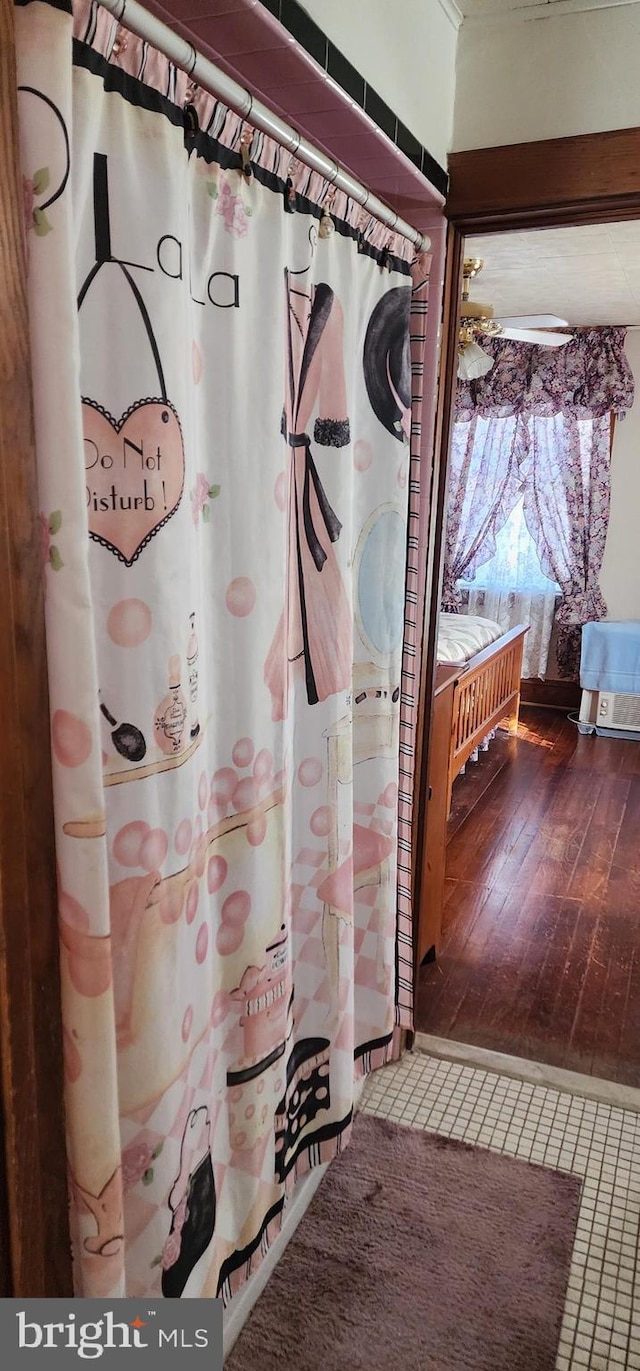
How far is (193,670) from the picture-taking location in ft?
3.88

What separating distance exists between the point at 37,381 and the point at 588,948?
8.68 ft

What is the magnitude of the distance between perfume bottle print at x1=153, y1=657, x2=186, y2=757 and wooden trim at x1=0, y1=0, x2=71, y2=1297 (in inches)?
6.6

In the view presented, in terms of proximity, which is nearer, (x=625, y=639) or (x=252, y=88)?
(x=252, y=88)

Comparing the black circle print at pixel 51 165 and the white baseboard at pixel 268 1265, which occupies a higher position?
the black circle print at pixel 51 165

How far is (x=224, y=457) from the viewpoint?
127 centimetres

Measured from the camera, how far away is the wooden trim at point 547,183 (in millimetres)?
1846

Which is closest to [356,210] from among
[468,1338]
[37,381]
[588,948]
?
[37,381]

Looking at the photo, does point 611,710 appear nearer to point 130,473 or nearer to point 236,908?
Answer: point 236,908

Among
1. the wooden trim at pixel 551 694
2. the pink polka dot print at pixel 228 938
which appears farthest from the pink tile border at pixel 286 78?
the wooden trim at pixel 551 694

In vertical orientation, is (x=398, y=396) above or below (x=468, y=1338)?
above

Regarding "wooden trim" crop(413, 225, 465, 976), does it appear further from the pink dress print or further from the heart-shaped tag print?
the heart-shaped tag print

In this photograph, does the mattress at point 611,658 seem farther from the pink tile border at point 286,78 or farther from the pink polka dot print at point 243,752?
the pink polka dot print at point 243,752

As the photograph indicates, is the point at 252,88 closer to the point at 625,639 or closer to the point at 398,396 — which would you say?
the point at 398,396

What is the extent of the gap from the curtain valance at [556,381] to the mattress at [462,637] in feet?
5.47
